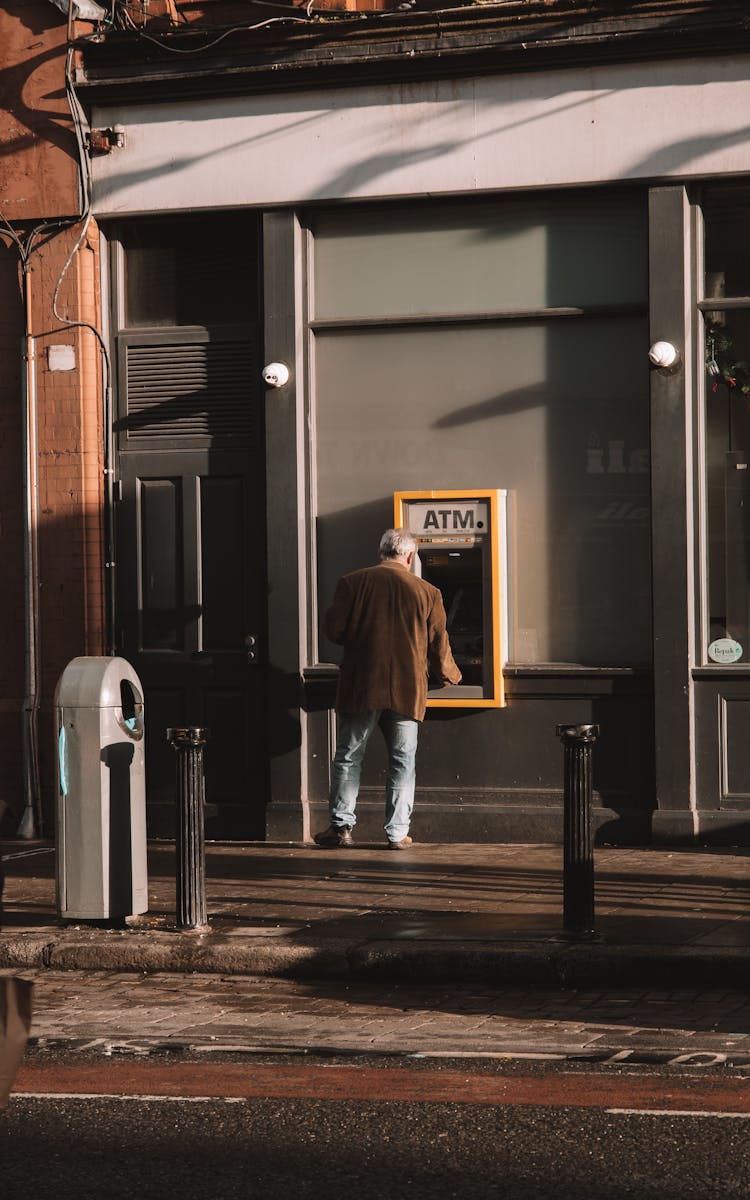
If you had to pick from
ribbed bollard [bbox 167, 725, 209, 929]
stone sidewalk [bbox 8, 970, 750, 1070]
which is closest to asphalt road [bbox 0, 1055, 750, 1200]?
stone sidewalk [bbox 8, 970, 750, 1070]

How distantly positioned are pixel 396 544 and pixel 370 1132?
6.09 m

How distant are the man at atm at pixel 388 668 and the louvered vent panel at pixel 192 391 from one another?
1.62m

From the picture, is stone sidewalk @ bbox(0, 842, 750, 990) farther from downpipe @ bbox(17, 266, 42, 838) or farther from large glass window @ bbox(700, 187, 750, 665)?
large glass window @ bbox(700, 187, 750, 665)

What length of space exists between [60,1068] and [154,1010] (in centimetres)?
113

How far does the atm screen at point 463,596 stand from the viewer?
11156mm

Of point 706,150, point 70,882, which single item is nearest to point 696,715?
point 706,150

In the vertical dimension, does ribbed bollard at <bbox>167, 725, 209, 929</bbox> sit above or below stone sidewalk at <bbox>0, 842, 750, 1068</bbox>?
above

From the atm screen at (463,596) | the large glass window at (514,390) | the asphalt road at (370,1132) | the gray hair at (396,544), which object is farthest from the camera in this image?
the atm screen at (463,596)

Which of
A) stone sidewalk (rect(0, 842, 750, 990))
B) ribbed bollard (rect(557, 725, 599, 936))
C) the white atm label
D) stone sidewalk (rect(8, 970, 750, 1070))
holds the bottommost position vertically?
stone sidewalk (rect(8, 970, 750, 1070))

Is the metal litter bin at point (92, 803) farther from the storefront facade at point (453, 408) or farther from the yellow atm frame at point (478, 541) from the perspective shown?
the yellow atm frame at point (478, 541)

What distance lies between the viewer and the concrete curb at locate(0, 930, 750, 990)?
7262mm

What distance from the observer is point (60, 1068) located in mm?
5973

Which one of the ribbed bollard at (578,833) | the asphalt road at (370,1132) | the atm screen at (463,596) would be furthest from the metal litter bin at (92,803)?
the atm screen at (463,596)

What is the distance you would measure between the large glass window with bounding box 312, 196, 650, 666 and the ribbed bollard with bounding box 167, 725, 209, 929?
11.2 ft
